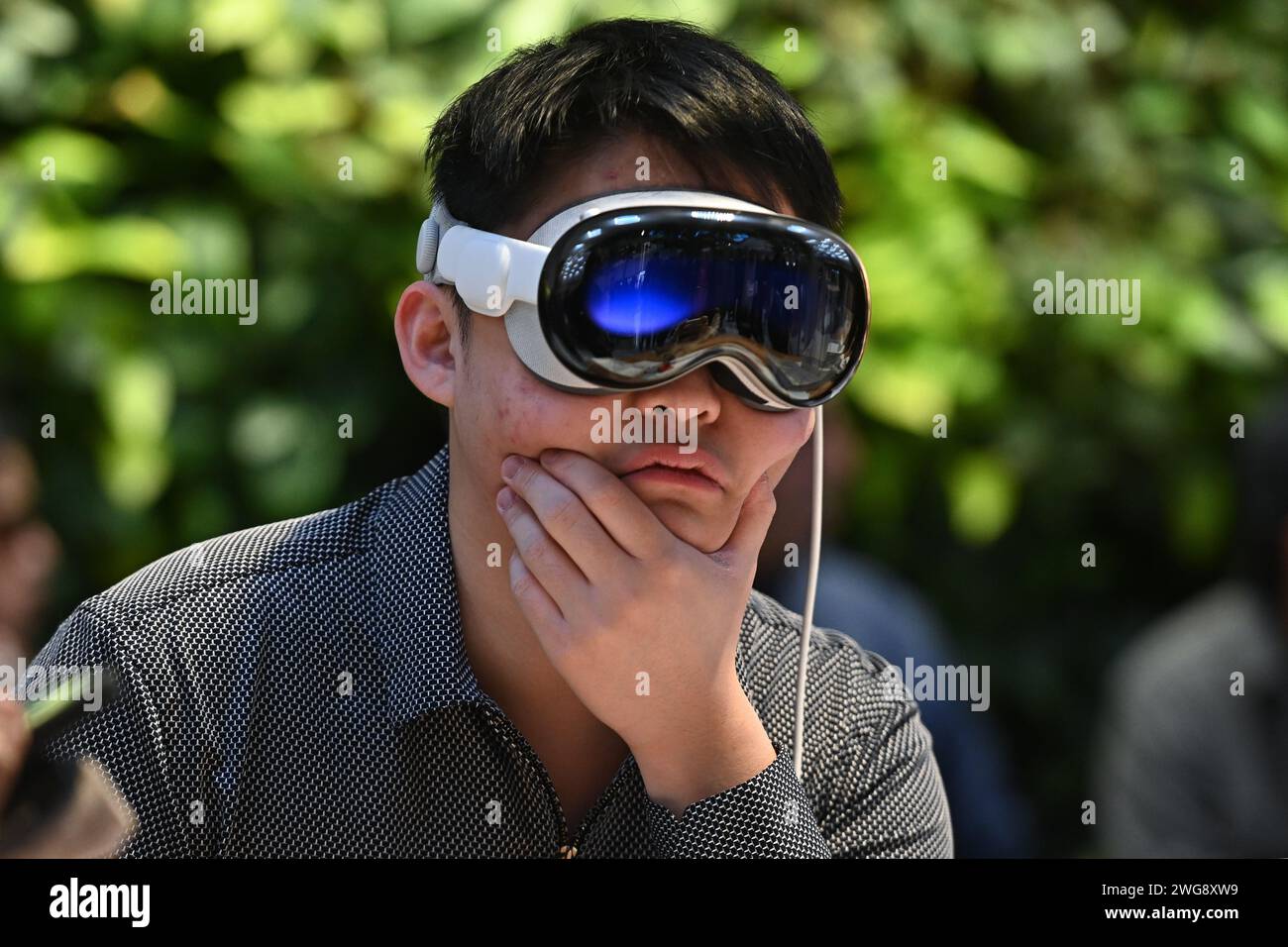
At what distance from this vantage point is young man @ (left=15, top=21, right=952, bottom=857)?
1.64 m

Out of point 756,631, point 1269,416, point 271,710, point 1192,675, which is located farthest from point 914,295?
point 271,710

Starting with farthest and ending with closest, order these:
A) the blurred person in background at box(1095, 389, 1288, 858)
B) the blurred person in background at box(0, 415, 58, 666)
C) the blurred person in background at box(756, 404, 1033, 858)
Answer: the blurred person in background at box(756, 404, 1033, 858) → the blurred person in background at box(0, 415, 58, 666) → the blurred person in background at box(1095, 389, 1288, 858)

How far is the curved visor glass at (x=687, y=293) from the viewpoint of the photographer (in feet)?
5.22

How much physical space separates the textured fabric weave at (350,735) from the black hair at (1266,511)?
1.21 m

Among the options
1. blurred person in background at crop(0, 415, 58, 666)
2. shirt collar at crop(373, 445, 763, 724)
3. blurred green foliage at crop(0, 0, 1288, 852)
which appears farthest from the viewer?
blurred green foliage at crop(0, 0, 1288, 852)

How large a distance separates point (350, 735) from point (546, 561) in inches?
12.8

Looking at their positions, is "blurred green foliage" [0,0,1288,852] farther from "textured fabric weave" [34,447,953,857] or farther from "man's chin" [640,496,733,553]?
"man's chin" [640,496,733,553]

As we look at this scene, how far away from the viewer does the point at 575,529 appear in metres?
1.62

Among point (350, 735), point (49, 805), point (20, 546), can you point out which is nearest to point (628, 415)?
point (350, 735)

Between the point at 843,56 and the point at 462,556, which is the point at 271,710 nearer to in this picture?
the point at 462,556

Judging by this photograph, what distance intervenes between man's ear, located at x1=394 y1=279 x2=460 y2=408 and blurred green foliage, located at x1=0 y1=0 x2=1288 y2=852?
1453mm

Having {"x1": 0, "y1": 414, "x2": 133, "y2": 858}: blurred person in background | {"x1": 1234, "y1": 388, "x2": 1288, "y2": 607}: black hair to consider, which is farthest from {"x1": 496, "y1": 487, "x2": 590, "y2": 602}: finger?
{"x1": 1234, "y1": 388, "x2": 1288, "y2": 607}: black hair

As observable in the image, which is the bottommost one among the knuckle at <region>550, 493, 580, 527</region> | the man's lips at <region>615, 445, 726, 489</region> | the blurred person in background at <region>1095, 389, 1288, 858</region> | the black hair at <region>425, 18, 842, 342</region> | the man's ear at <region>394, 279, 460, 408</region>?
the blurred person in background at <region>1095, 389, 1288, 858</region>

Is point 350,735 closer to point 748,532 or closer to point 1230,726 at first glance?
point 748,532
